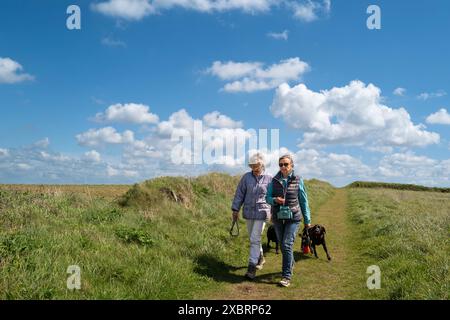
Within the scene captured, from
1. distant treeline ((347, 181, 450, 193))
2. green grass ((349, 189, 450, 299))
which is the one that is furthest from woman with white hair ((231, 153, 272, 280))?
distant treeline ((347, 181, 450, 193))

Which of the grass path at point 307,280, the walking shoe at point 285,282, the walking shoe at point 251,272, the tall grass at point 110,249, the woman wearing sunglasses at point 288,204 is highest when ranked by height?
the woman wearing sunglasses at point 288,204

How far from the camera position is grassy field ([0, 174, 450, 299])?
22.2 feet

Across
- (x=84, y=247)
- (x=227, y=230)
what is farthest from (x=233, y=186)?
(x=84, y=247)

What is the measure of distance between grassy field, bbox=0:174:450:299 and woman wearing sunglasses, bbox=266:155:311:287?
610mm

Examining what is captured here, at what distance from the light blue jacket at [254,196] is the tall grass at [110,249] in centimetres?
153

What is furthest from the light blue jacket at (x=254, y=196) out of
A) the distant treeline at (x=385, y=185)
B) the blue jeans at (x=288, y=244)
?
the distant treeline at (x=385, y=185)

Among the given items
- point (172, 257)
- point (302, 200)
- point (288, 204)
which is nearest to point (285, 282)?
point (288, 204)

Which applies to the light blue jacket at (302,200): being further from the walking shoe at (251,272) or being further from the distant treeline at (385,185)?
the distant treeline at (385,185)

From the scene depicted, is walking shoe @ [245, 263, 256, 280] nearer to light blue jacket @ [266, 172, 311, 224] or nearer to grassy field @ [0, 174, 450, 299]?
grassy field @ [0, 174, 450, 299]

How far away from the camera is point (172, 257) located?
29.6 ft

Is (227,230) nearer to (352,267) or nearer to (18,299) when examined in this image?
(352,267)

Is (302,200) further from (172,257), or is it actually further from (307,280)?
(172,257)

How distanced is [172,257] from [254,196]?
7.75 feet

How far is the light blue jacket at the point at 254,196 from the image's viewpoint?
865 centimetres
